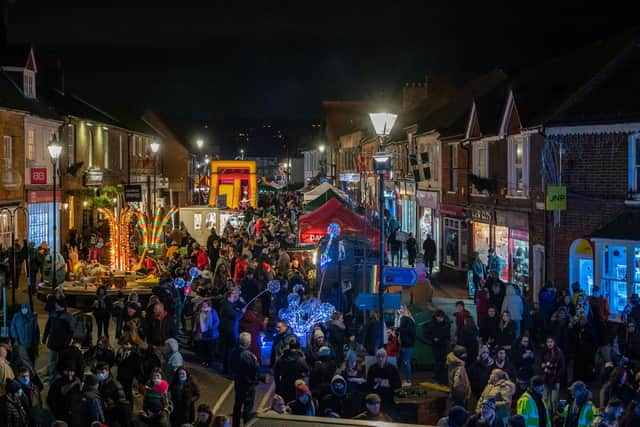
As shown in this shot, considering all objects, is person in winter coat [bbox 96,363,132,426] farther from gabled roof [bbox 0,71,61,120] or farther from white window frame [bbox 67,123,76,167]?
white window frame [bbox 67,123,76,167]

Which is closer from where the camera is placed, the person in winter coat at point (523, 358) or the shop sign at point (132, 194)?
the person in winter coat at point (523, 358)

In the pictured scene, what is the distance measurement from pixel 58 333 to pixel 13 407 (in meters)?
4.25

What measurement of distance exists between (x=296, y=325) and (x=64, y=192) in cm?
2456

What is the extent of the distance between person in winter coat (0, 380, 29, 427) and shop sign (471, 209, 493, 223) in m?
20.3

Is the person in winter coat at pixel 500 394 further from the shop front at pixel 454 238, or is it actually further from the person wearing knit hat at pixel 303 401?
the shop front at pixel 454 238

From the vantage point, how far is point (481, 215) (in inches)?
1176

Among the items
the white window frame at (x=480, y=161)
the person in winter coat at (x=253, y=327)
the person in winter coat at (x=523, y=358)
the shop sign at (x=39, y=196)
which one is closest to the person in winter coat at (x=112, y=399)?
the person in winter coat at (x=253, y=327)

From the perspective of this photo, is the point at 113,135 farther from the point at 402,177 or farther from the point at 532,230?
the point at 532,230

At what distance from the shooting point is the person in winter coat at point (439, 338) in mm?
16031

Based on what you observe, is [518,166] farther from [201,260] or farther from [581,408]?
[581,408]

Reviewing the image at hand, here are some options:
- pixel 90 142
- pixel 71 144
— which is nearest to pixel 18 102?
pixel 71 144

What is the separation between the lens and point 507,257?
27641mm

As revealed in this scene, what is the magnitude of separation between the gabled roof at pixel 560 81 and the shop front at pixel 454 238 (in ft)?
21.1

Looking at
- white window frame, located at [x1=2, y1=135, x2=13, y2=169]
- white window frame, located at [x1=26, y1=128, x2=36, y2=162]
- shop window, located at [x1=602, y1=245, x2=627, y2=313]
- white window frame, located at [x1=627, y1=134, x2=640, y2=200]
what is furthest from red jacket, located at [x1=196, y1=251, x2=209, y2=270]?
white window frame, located at [x1=627, y1=134, x2=640, y2=200]
